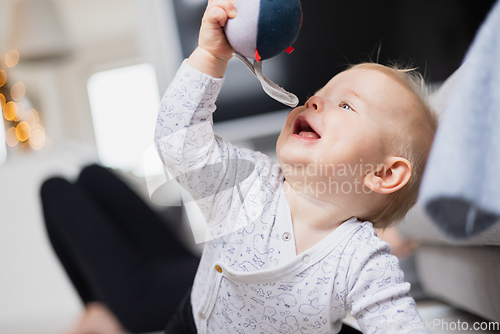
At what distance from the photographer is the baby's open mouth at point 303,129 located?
59 cm

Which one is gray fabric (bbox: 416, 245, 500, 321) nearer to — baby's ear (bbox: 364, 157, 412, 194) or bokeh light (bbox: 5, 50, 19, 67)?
baby's ear (bbox: 364, 157, 412, 194)

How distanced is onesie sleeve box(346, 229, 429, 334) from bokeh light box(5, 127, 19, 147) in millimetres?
2375

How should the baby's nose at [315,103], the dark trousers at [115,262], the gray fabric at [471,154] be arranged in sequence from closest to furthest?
the gray fabric at [471,154] < the baby's nose at [315,103] < the dark trousers at [115,262]

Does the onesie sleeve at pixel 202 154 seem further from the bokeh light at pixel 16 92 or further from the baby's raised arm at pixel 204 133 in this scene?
the bokeh light at pixel 16 92

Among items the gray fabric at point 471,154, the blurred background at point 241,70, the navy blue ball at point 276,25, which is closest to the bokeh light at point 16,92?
the blurred background at point 241,70

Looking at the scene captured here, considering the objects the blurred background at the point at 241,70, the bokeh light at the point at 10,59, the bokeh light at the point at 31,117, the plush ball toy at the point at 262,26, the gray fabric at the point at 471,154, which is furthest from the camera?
the bokeh light at the point at 10,59

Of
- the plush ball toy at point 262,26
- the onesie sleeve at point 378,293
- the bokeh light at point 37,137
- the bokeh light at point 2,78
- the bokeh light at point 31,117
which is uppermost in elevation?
the plush ball toy at point 262,26

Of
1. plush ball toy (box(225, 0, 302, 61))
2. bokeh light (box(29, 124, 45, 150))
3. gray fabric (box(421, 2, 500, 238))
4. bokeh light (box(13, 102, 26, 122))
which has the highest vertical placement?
plush ball toy (box(225, 0, 302, 61))

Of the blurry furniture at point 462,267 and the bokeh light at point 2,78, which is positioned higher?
the bokeh light at point 2,78

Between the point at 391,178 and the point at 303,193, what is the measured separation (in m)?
0.14

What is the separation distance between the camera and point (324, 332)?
56cm

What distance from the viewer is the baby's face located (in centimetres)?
56

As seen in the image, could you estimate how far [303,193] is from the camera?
59 centimetres

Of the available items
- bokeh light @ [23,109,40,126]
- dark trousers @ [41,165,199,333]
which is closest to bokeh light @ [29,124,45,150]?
bokeh light @ [23,109,40,126]
